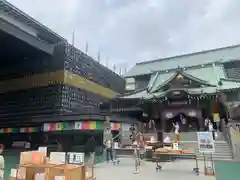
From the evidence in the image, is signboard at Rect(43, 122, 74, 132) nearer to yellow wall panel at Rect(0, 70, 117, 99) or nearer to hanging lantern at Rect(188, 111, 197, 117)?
yellow wall panel at Rect(0, 70, 117, 99)

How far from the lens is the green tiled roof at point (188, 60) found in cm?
2769

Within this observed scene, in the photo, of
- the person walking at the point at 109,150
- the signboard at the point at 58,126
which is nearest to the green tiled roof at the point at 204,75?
the person walking at the point at 109,150

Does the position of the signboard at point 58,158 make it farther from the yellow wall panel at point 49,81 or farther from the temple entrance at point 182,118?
the temple entrance at point 182,118

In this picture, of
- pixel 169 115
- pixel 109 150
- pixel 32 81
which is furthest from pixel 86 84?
pixel 169 115

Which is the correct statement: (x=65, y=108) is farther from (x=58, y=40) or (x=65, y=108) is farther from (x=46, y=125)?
(x=58, y=40)

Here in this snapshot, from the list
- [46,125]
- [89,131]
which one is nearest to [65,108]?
[46,125]

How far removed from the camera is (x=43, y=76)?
63.4 feet

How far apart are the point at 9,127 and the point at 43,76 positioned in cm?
551

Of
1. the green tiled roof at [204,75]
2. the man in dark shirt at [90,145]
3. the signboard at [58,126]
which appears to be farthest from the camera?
the green tiled roof at [204,75]

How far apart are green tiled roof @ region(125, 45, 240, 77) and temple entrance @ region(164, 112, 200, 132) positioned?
9.32 meters

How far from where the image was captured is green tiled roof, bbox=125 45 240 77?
2769 centimetres

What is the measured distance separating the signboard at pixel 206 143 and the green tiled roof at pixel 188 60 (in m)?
19.4

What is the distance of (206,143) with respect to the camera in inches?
336

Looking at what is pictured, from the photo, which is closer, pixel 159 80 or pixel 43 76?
pixel 43 76
